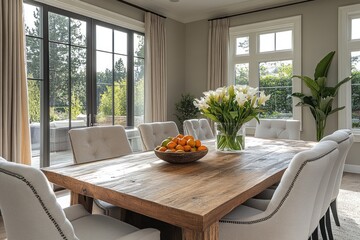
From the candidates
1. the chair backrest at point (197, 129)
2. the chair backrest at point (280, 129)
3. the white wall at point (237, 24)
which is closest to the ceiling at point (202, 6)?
the white wall at point (237, 24)

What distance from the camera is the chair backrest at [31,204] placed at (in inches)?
33.9

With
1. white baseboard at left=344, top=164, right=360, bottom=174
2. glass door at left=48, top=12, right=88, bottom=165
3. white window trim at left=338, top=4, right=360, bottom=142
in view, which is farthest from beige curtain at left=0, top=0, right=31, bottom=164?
white baseboard at left=344, top=164, right=360, bottom=174

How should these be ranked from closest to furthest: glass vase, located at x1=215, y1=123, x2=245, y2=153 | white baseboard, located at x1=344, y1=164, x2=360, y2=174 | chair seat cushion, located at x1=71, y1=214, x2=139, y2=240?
chair seat cushion, located at x1=71, y1=214, x2=139, y2=240 → glass vase, located at x1=215, y1=123, x2=245, y2=153 → white baseboard, located at x1=344, y1=164, x2=360, y2=174

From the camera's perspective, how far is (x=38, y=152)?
369cm

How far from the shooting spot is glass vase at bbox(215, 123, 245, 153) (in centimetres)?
227

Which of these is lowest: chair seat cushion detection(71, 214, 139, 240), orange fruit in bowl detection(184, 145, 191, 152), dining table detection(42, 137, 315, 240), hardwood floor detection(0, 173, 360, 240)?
hardwood floor detection(0, 173, 360, 240)

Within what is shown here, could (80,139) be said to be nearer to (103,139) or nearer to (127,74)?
(103,139)

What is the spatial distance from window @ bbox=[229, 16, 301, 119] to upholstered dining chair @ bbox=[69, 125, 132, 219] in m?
3.55

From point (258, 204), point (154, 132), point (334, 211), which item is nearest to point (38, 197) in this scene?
point (258, 204)

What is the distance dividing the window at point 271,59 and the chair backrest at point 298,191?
390 centimetres

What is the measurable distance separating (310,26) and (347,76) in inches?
40.5

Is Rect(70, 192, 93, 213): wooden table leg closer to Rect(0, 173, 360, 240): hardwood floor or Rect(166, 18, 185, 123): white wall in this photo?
Rect(0, 173, 360, 240): hardwood floor

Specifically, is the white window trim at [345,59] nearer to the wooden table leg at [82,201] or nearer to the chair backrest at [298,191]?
the chair backrest at [298,191]

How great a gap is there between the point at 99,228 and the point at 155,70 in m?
4.05
